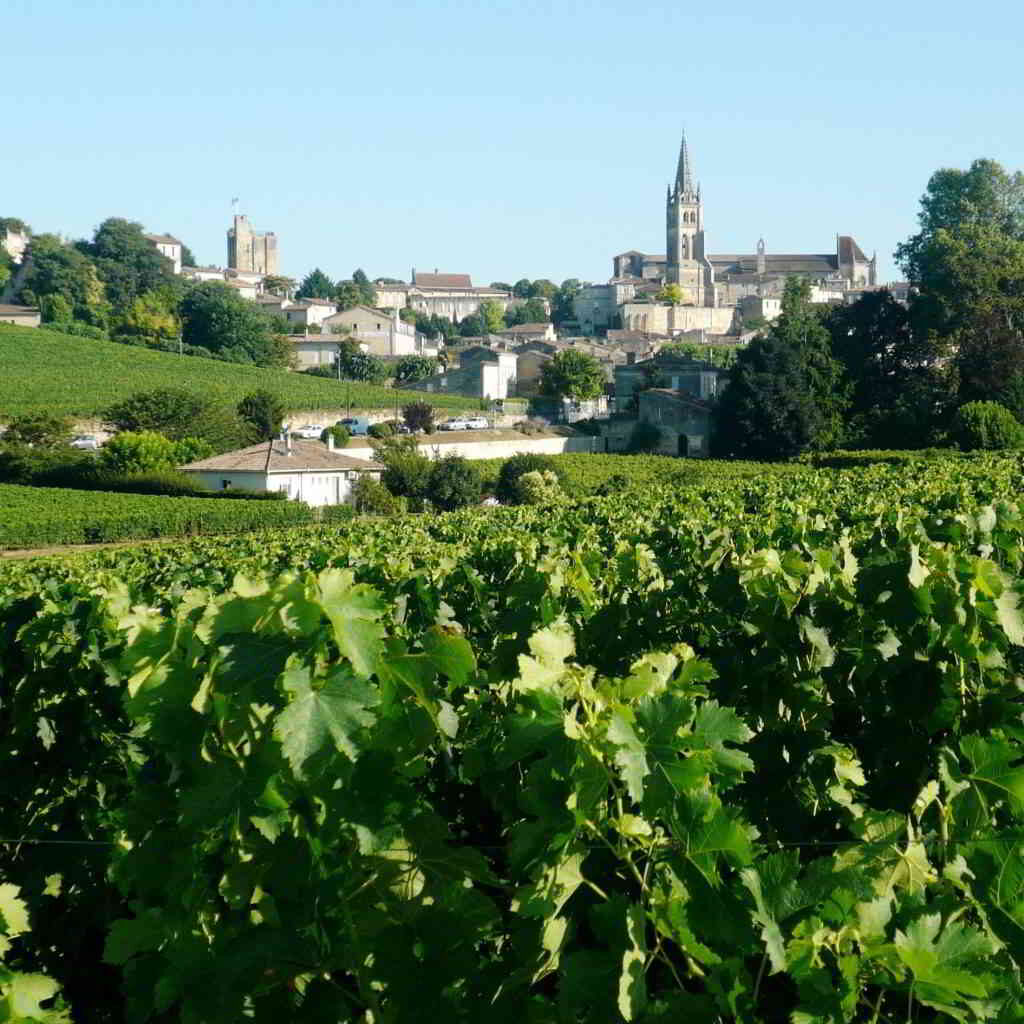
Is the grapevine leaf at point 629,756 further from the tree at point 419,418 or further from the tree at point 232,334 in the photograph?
the tree at point 232,334

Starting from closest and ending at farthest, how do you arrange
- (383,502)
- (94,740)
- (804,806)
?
1. (804,806)
2. (94,740)
3. (383,502)

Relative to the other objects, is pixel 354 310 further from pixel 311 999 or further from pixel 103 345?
pixel 311 999

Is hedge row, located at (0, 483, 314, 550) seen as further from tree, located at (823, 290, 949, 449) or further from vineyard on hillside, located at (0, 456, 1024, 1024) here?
vineyard on hillside, located at (0, 456, 1024, 1024)

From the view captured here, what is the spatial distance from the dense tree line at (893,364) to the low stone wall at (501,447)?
1263 cm

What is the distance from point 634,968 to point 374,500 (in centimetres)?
5385

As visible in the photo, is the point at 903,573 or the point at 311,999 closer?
the point at 311,999

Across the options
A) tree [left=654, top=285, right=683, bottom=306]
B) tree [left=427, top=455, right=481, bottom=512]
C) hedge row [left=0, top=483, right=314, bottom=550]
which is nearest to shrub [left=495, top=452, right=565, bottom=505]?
tree [left=427, top=455, right=481, bottom=512]

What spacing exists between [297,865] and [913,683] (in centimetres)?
299

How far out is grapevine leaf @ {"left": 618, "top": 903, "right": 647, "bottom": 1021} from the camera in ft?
10.3

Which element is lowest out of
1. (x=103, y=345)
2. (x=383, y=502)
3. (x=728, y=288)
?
(x=383, y=502)

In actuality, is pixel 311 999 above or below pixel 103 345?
below

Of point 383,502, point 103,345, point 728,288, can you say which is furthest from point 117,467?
point 728,288

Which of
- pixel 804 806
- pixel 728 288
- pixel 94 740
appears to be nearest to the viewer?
pixel 804 806

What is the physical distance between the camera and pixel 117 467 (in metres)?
61.9
